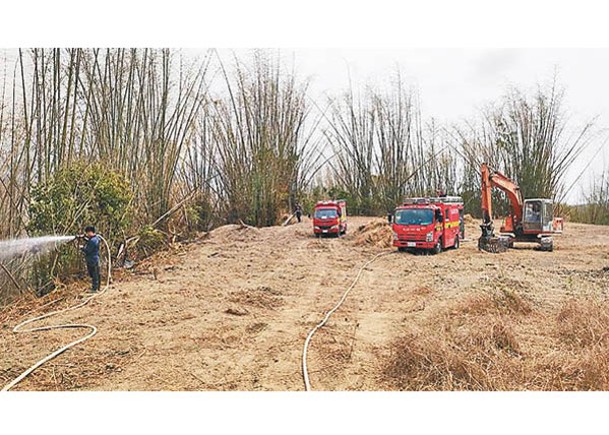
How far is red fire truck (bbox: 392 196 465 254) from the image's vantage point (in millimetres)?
9375

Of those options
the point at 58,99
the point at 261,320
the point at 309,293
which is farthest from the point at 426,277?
the point at 58,99

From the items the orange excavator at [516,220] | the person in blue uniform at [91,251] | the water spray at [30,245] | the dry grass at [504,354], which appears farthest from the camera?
the orange excavator at [516,220]

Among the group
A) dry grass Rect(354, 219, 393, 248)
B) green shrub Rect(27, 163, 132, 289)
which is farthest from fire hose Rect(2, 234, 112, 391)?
dry grass Rect(354, 219, 393, 248)

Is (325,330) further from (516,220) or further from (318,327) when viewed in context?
(516,220)

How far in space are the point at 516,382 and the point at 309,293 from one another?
3.23 m

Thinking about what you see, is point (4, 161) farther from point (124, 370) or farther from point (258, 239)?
point (258, 239)

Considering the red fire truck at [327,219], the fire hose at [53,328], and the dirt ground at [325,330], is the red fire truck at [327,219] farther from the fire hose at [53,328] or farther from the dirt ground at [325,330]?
the fire hose at [53,328]

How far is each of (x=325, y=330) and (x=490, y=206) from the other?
633 centimetres

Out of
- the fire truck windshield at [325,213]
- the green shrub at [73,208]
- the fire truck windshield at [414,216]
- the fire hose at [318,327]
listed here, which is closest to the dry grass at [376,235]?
the fire truck windshield at [325,213]

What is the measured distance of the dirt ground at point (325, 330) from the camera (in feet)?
11.2

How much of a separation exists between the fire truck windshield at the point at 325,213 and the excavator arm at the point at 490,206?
322 centimetres

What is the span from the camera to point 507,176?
10.7m

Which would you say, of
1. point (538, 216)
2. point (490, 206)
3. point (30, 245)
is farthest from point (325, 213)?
point (30, 245)

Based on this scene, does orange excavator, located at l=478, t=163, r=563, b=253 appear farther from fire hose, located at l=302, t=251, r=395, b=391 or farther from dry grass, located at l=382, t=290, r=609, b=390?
dry grass, located at l=382, t=290, r=609, b=390
